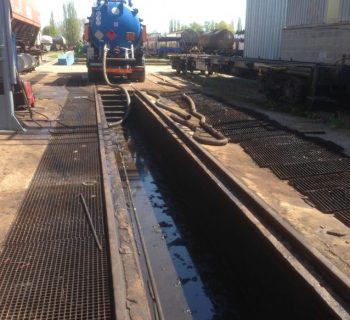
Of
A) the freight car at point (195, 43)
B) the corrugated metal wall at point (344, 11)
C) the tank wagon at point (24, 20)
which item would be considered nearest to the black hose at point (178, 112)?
the corrugated metal wall at point (344, 11)

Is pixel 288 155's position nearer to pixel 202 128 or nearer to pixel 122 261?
pixel 202 128

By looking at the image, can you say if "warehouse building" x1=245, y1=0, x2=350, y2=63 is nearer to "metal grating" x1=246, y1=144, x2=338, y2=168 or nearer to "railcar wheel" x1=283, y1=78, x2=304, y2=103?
"railcar wheel" x1=283, y1=78, x2=304, y2=103

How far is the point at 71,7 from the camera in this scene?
86.3 m

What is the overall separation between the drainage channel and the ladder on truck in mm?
2348

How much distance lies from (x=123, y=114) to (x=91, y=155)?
617 centimetres

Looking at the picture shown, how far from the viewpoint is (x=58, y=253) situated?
12.3 feet

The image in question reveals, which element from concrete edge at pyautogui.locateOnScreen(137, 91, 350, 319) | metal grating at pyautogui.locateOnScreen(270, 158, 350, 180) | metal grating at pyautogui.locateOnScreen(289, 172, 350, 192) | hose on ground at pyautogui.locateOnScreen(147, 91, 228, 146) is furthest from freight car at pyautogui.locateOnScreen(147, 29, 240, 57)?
concrete edge at pyautogui.locateOnScreen(137, 91, 350, 319)

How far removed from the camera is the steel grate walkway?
121 inches

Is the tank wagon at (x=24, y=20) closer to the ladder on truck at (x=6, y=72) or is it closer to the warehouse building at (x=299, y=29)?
the ladder on truck at (x=6, y=72)

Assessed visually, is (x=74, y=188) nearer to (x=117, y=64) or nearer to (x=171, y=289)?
(x=171, y=289)

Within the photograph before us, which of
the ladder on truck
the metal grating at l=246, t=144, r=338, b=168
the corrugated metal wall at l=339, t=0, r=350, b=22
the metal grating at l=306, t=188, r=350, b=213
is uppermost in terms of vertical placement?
the corrugated metal wall at l=339, t=0, r=350, b=22

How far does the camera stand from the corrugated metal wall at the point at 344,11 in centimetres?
1155

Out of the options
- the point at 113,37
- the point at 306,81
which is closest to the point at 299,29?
the point at 306,81

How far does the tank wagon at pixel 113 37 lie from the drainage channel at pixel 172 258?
874 centimetres
